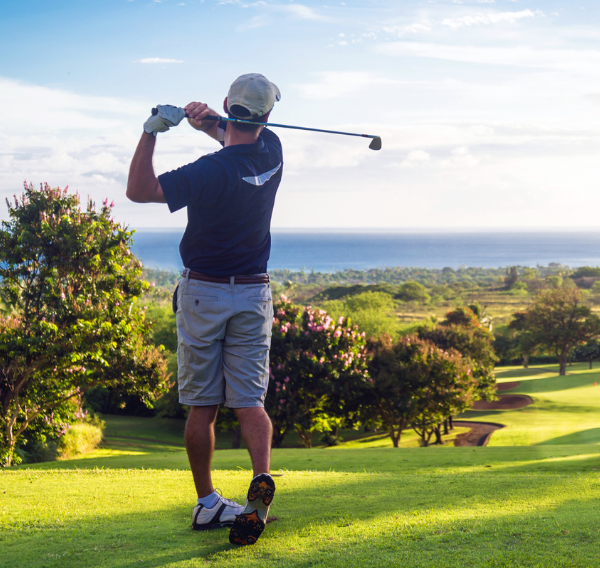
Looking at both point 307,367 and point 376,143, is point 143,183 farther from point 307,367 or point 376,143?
point 307,367

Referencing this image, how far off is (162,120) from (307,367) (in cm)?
2087

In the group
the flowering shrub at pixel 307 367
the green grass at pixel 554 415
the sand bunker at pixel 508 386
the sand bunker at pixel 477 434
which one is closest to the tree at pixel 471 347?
the sand bunker at pixel 477 434

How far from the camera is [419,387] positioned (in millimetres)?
26984

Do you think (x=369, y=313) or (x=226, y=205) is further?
(x=369, y=313)

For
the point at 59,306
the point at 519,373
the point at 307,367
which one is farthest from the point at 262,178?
the point at 519,373

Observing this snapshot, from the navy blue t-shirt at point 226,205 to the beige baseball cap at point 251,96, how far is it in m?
0.19

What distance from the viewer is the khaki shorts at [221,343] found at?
3.30m

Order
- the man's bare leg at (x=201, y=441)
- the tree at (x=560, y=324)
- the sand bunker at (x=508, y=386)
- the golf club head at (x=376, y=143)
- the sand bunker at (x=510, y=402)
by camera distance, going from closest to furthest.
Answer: the man's bare leg at (x=201, y=441) → the golf club head at (x=376, y=143) → the sand bunker at (x=510, y=402) → the sand bunker at (x=508, y=386) → the tree at (x=560, y=324)

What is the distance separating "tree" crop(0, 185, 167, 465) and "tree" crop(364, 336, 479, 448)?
45.6ft

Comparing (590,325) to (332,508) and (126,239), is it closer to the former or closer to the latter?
(126,239)

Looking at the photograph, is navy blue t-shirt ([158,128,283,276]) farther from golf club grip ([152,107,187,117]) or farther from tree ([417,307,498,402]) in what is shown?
tree ([417,307,498,402])

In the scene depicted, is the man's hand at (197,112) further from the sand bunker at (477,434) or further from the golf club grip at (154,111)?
the sand bunker at (477,434)

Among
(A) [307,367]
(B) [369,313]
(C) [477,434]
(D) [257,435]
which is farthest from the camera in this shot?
(B) [369,313]

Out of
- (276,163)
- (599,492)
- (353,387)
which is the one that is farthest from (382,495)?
(353,387)
